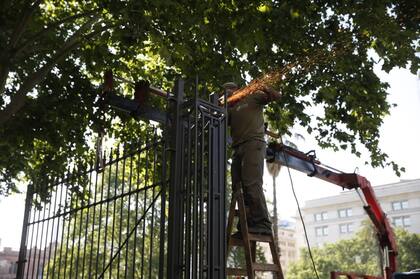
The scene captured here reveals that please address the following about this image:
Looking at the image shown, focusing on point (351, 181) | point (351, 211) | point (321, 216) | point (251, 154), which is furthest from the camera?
point (321, 216)

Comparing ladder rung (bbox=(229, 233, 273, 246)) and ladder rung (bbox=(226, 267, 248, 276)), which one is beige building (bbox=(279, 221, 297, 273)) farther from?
ladder rung (bbox=(226, 267, 248, 276))

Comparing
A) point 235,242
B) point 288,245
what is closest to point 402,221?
point 288,245

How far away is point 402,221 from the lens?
73.4m

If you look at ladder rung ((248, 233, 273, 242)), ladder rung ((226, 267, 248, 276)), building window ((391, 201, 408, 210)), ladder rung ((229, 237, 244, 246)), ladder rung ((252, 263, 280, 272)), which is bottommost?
ladder rung ((226, 267, 248, 276))

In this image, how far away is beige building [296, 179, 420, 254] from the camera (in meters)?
72.6

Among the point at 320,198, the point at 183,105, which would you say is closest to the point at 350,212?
the point at 320,198

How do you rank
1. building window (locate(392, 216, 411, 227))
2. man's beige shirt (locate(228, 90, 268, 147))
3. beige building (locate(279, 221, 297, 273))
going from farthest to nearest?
beige building (locate(279, 221, 297, 273)), building window (locate(392, 216, 411, 227)), man's beige shirt (locate(228, 90, 268, 147))

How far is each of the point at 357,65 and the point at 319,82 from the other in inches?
34.4

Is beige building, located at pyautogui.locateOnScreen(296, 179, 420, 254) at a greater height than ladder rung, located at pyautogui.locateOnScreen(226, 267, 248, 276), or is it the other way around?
beige building, located at pyautogui.locateOnScreen(296, 179, 420, 254)

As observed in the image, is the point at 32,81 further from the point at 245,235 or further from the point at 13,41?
the point at 245,235

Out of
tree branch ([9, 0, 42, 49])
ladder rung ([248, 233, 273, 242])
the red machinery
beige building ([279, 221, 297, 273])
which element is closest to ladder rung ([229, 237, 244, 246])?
ladder rung ([248, 233, 273, 242])

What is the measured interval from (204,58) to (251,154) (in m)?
3.39

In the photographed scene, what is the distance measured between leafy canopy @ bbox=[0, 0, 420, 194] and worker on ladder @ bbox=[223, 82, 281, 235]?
4.77ft

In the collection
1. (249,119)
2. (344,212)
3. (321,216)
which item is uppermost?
(344,212)
